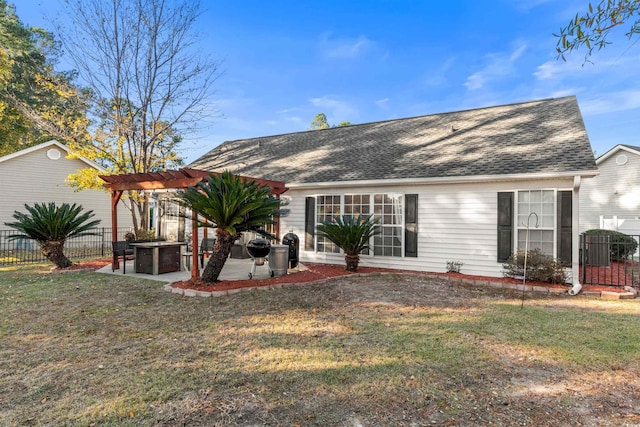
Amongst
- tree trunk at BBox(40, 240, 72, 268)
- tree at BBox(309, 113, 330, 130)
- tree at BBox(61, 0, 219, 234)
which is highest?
tree at BBox(309, 113, 330, 130)

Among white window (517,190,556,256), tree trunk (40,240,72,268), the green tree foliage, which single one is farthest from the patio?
the green tree foliage

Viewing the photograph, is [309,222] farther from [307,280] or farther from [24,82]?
[24,82]

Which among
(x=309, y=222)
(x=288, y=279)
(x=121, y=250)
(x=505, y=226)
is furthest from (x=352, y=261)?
(x=121, y=250)

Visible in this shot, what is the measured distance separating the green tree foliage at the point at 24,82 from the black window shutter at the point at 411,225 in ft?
43.1

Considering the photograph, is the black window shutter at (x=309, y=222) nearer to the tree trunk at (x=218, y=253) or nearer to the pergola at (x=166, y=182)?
the pergola at (x=166, y=182)

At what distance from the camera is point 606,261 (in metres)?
9.86

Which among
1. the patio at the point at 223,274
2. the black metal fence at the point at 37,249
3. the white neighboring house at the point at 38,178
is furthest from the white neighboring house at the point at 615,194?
the white neighboring house at the point at 38,178

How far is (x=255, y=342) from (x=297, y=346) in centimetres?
53

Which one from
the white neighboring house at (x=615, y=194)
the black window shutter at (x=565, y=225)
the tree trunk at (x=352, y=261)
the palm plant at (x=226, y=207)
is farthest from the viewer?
the white neighboring house at (x=615, y=194)

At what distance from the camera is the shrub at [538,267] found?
22.7 ft

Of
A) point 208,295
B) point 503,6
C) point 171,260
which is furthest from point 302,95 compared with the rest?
point 208,295

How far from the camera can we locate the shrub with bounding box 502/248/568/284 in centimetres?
692

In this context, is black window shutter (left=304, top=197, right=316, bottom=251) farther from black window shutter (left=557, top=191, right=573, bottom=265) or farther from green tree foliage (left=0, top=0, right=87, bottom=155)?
green tree foliage (left=0, top=0, right=87, bottom=155)

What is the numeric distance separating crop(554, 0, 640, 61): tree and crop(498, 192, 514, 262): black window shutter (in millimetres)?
5867
